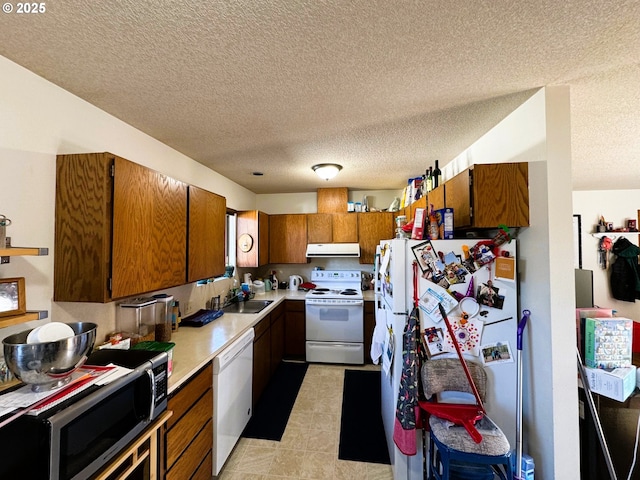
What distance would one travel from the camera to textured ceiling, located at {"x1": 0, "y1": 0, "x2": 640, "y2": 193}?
3.13 feet

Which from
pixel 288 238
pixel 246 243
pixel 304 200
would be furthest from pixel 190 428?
pixel 304 200

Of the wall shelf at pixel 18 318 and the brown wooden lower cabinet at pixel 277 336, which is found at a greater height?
the wall shelf at pixel 18 318

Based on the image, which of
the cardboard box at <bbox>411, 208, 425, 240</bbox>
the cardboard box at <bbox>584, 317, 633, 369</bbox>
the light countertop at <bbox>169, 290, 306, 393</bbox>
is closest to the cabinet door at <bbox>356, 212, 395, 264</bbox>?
the light countertop at <bbox>169, 290, 306, 393</bbox>

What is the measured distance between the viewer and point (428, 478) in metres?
1.54

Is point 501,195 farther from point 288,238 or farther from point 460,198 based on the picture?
point 288,238

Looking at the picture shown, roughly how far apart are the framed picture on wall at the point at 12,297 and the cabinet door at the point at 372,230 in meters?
3.26

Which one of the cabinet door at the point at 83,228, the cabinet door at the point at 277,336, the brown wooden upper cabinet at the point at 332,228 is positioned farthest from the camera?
the brown wooden upper cabinet at the point at 332,228

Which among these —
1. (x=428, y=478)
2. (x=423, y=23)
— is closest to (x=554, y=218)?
(x=423, y=23)

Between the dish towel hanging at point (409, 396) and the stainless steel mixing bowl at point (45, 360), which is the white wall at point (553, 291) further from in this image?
the stainless steel mixing bowl at point (45, 360)

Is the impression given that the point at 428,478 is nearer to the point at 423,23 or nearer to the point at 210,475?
the point at 210,475

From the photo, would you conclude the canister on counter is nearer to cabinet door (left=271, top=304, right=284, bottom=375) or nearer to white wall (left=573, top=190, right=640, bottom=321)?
cabinet door (left=271, top=304, right=284, bottom=375)

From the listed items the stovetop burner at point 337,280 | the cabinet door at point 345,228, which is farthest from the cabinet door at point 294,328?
the cabinet door at point 345,228

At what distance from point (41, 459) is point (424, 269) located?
180 centimetres

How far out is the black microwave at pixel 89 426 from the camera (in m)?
0.76
